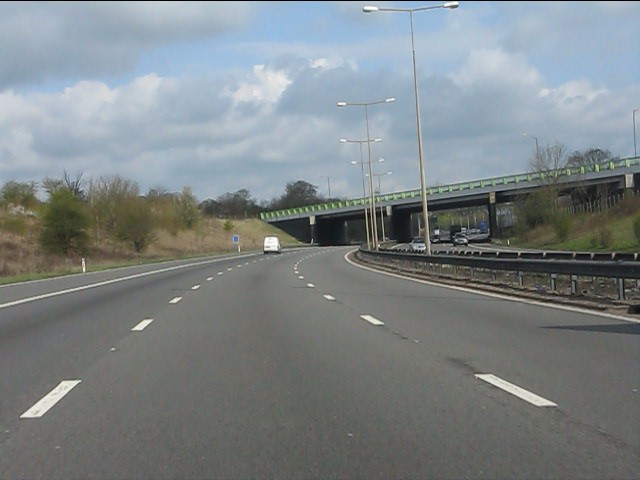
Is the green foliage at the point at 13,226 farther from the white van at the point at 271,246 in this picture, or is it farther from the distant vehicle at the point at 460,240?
the distant vehicle at the point at 460,240

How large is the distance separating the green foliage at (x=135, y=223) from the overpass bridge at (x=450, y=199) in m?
23.3

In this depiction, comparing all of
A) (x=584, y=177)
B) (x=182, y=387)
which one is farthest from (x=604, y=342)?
(x=584, y=177)

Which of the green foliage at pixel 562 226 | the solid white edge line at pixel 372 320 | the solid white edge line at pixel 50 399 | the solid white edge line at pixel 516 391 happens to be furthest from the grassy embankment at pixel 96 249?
the solid white edge line at pixel 516 391

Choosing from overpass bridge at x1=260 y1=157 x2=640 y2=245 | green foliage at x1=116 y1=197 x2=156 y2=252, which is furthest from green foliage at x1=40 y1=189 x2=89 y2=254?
overpass bridge at x1=260 y1=157 x2=640 y2=245

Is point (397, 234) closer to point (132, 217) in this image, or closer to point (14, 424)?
point (132, 217)

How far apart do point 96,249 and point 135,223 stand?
16.5 ft

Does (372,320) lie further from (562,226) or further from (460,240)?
(460,240)

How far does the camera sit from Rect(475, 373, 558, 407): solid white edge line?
344 inches

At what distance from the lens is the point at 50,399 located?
946 cm

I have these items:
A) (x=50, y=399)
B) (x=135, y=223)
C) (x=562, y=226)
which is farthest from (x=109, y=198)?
(x=50, y=399)

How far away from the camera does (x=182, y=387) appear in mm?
10039

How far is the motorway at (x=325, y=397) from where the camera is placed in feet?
21.8

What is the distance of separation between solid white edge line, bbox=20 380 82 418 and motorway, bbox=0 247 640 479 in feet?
0.19

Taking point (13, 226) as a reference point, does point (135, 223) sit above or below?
below
